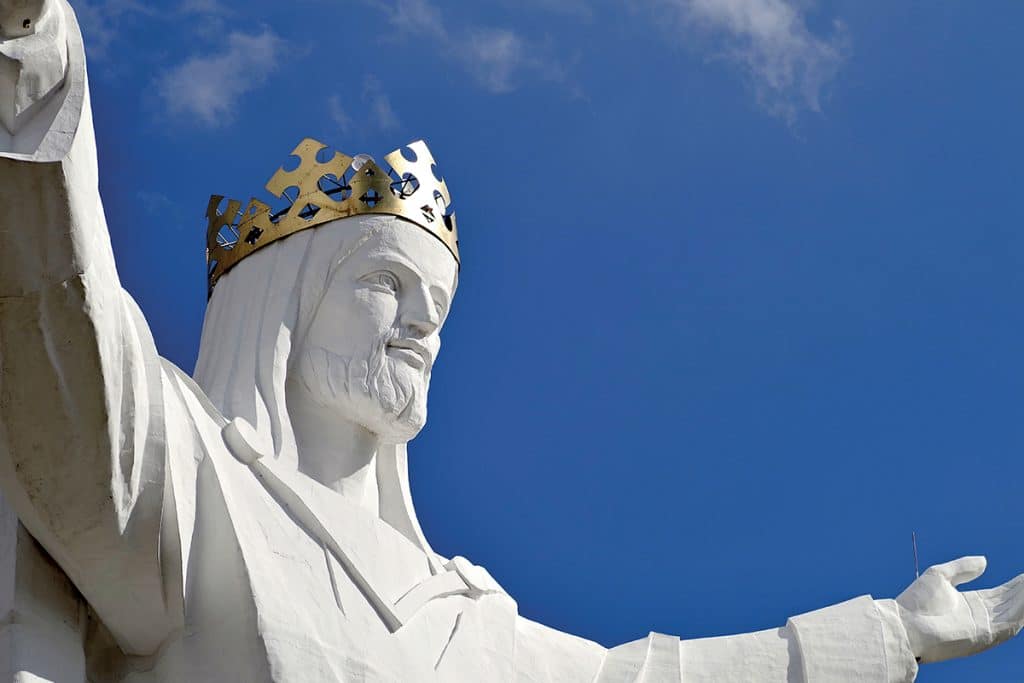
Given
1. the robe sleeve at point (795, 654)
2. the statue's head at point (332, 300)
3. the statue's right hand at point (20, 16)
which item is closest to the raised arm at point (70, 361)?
the statue's right hand at point (20, 16)

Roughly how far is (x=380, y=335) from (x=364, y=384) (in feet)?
0.75

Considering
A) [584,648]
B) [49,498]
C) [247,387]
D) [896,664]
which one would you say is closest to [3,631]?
[49,498]

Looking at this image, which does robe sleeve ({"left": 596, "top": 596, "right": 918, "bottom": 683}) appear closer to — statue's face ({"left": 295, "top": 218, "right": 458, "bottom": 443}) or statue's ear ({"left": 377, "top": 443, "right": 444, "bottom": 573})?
statue's ear ({"left": 377, "top": 443, "right": 444, "bottom": 573})

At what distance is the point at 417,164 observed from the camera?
32.8ft

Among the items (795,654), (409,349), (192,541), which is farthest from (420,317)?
(795,654)

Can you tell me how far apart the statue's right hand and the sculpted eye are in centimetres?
309

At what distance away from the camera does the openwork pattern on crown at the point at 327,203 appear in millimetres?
9688

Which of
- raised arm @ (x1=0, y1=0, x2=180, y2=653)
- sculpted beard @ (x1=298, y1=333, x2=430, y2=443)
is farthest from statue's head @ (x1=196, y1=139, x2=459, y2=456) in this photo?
raised arm @ (x1=0, y1=0, x2=180, y2=653)

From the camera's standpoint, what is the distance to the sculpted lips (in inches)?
372

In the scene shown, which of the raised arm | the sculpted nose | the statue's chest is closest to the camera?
the raised arm

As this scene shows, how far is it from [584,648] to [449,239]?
1930 mm

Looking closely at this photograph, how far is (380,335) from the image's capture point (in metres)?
9.41

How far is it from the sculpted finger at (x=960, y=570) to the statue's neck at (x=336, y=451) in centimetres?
247

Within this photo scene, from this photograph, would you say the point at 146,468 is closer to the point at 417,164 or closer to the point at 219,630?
the point at 219,630
